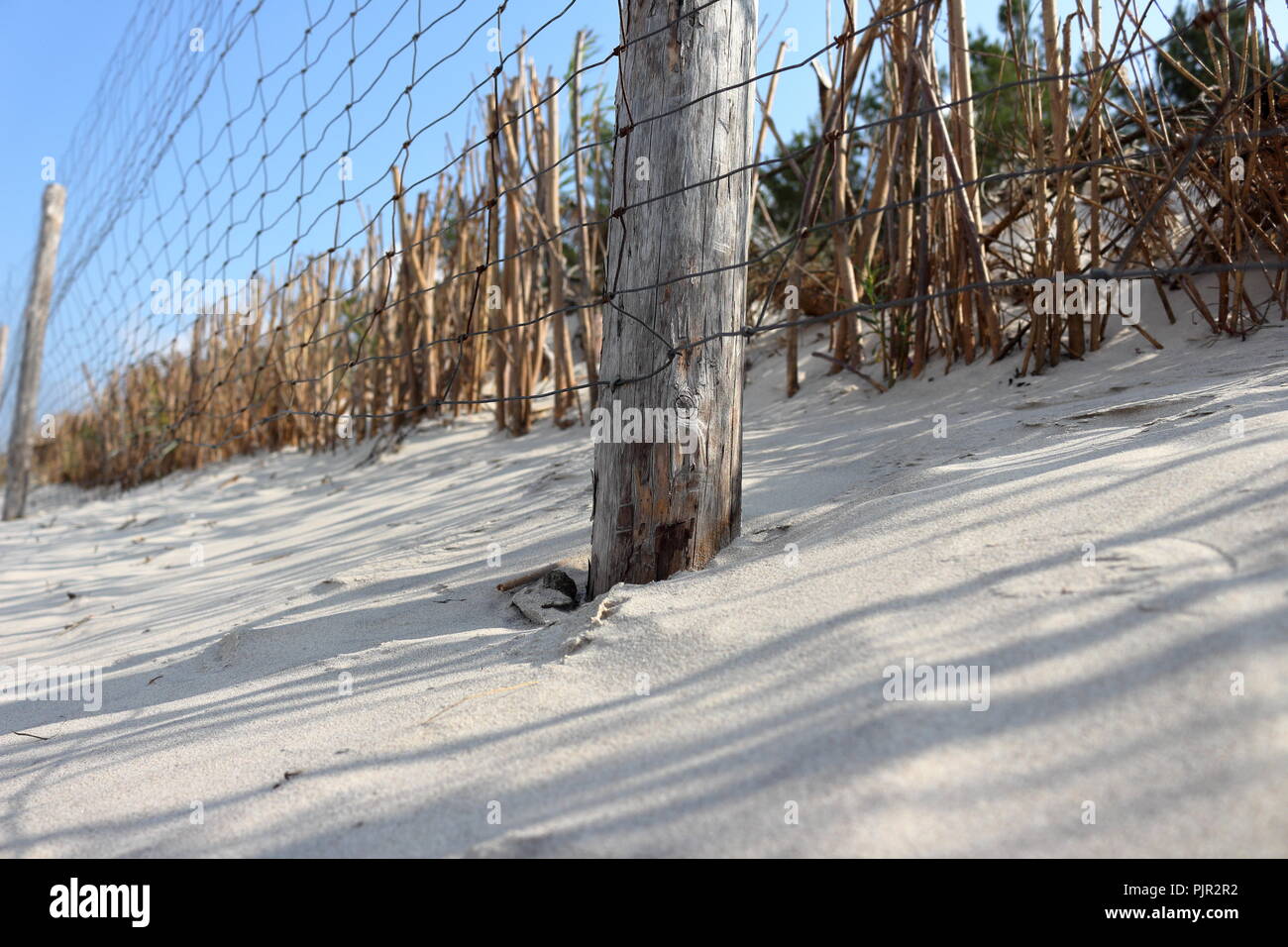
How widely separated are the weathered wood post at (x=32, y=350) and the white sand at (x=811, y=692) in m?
4.38

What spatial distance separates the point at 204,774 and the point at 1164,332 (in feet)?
7.74

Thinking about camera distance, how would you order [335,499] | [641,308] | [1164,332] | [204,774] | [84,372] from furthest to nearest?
[84,372] < [335,499] < [1164,332] < [641,308] < [204,774]

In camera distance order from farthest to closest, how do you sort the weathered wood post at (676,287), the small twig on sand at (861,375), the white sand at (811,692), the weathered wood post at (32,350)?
the weathered wood post at (32,350)
the small twig on sand at (861,375)
the weathered wood post at (676,287)
the white sand at (811,692)

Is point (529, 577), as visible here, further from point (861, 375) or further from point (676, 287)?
point (861, 375)

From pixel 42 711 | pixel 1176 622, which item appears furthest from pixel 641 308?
pixel 42 711

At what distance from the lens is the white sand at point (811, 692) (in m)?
0.75

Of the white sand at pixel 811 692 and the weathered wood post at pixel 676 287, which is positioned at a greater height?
the weathered wood post at pixel 676 287

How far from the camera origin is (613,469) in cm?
150

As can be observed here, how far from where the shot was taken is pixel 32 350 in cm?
542

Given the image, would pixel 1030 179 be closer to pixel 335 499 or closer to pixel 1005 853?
pixel 1005 853

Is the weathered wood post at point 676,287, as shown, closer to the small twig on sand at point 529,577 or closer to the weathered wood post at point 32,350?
the small twig on sand at point 529,577

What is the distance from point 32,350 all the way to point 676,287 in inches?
216

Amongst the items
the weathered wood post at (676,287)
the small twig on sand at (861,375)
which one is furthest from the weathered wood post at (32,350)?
the weathered wood post at (676,287)

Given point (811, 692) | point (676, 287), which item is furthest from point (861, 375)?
point (811, 692)
